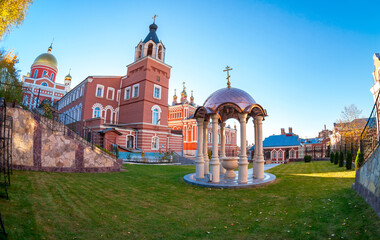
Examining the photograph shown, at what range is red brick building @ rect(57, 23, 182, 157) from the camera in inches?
1073

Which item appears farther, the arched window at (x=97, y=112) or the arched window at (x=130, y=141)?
the arched window at (x=97, y=112)

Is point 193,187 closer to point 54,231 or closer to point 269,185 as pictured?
point 269,185

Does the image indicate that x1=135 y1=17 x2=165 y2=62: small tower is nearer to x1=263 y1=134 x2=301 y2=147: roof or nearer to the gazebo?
the gazebo

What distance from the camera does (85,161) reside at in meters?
10.9

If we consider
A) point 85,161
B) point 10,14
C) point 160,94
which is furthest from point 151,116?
point 10,14

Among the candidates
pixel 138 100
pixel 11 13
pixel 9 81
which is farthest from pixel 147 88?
pixel 11 13

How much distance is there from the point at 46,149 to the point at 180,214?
28.1 ft

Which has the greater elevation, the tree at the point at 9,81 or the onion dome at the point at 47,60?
the onion dome at the point at 47,60

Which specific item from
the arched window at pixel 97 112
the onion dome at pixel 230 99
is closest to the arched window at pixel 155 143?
the arched window at pixel 97 112

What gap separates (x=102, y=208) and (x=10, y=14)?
10.6 m

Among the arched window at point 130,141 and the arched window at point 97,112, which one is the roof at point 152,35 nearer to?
the arched window at point 97,112

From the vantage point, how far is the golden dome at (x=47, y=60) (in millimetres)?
48938

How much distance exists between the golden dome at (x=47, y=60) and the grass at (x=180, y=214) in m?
54.8

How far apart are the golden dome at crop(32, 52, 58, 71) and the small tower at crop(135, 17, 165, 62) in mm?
33531
